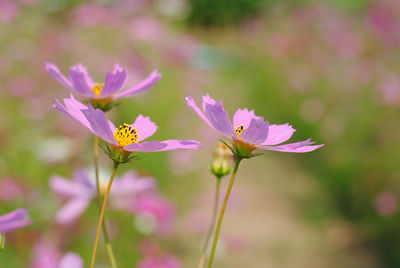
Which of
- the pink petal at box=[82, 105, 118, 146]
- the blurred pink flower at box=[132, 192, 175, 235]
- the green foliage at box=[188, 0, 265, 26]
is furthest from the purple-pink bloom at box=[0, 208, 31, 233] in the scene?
the green foliage at box=[188, 0, 265, 26]

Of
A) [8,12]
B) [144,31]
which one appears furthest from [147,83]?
[8,12]

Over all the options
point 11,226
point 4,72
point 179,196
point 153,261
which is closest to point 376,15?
point 179,196

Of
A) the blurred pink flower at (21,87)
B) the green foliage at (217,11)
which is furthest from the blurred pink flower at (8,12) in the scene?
the green foliage at (217,11)

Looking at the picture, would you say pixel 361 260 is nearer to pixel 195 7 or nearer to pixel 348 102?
pixel 348 102

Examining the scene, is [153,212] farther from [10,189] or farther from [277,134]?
[277,134]

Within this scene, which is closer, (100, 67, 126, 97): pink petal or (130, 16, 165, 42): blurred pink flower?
(100, 67, 126, 97): pink petal

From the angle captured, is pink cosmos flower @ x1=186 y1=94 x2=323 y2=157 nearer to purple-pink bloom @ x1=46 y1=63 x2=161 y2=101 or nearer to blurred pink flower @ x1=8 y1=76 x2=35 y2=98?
purple-pink bloom @ x1=46 y1=63 x2=161 y2=101

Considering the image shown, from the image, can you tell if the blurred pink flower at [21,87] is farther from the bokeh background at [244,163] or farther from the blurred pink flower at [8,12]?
the blurred pink flower at [8,12]
